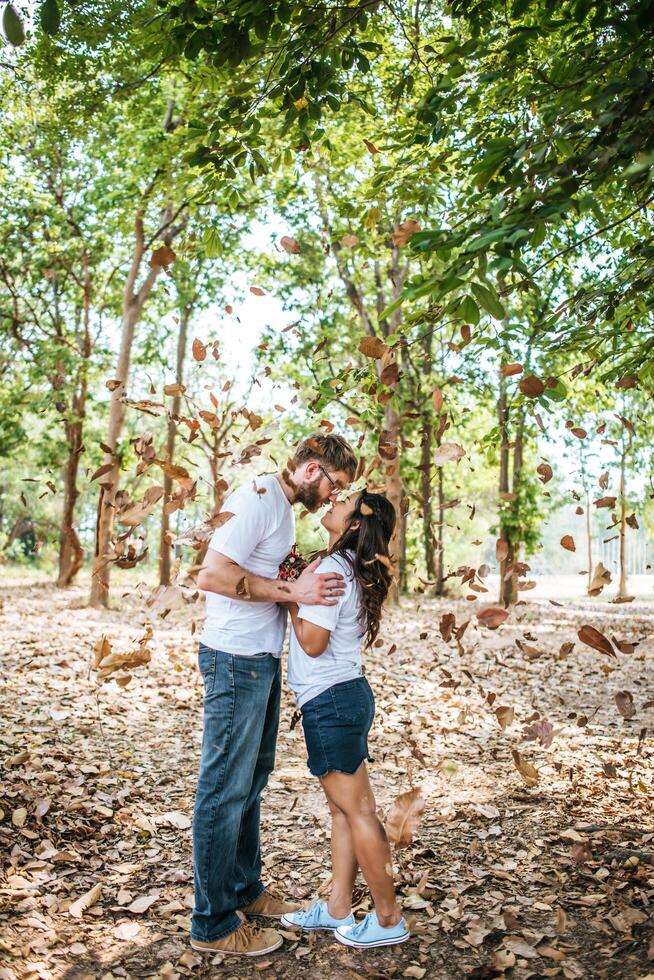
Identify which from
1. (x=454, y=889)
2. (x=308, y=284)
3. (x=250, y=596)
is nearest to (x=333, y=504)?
(x=250, y=596)

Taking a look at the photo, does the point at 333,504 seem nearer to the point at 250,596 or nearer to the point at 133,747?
the point at 250,596

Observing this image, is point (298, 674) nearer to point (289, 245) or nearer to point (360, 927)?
point (360, 927)

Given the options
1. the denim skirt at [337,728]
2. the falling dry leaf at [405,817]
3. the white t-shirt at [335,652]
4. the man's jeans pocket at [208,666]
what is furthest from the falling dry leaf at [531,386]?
the falling dry leaf at [405,817]

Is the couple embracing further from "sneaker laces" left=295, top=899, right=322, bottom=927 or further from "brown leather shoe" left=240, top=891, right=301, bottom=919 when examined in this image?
A: "brown leather shoe" left=240, top=891, right=301, bottom=919

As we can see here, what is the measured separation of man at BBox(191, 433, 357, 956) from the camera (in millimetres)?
3119

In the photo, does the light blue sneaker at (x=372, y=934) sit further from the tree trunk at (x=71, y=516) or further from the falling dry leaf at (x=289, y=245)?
the tree trunk at (x=71, y=516)

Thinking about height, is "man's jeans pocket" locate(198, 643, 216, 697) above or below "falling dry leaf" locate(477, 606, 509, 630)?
below

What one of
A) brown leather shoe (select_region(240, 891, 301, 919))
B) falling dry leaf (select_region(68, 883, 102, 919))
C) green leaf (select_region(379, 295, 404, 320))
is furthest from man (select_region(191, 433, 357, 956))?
green leaf (select_region(379, 295, 404, 320))

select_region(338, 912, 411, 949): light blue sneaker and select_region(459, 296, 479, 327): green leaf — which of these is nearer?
select_region(459, 296, 479, 327): green leaf

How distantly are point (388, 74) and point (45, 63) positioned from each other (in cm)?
645

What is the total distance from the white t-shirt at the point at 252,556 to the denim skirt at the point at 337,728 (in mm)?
329

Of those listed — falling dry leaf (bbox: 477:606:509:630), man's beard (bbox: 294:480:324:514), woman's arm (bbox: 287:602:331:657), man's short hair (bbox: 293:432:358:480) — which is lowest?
woman's arm (bbox: 287:602:331:657)

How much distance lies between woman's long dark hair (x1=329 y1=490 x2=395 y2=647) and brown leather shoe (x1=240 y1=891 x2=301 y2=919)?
4.41 ft

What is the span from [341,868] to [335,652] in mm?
981
